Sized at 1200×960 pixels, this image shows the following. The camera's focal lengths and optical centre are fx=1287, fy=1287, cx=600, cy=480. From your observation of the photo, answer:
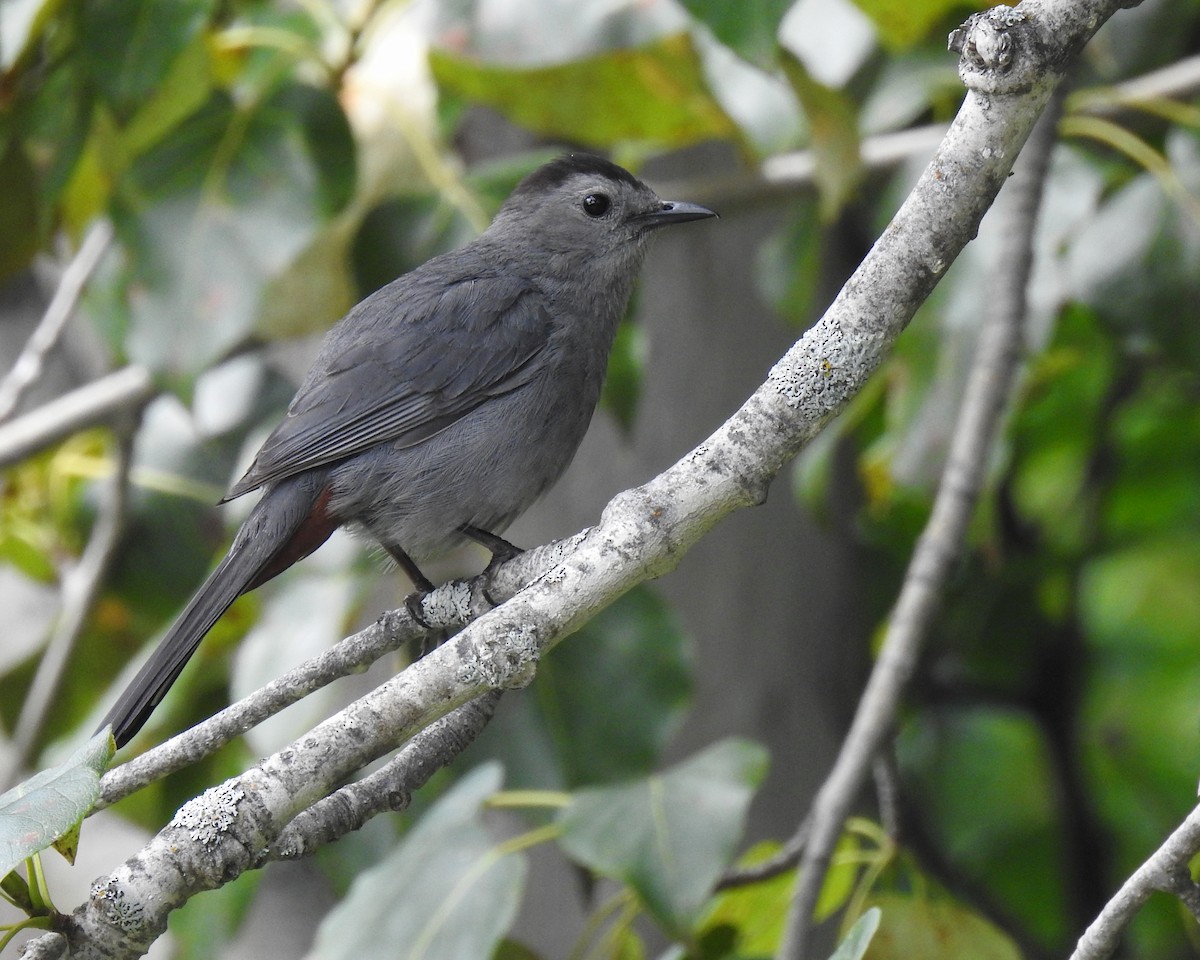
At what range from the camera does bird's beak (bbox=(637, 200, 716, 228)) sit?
3217mm

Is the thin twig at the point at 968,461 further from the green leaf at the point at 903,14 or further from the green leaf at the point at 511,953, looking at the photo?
the green leaf at the point at 511,953

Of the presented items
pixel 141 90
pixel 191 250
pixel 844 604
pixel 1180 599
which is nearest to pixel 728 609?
pixel 844 604

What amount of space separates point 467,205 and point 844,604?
1.94 m

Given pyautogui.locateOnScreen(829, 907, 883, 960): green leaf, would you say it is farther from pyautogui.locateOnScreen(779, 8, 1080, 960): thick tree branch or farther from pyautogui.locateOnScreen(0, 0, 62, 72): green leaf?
pyautogui.locateOnScreen(0, 0, 62, 72): green leaf

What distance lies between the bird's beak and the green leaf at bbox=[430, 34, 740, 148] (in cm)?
17

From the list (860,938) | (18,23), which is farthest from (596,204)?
(860,938)

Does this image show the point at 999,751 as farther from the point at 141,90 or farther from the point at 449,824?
the point at 141,90

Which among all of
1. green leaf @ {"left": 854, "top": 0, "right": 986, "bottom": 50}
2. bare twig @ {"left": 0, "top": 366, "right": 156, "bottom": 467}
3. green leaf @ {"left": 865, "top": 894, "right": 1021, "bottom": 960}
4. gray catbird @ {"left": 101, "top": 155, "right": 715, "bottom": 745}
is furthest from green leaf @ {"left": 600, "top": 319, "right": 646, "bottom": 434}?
green leaf @ {"left": 865, "top": 894, "right": 1021, "bottom": 960}

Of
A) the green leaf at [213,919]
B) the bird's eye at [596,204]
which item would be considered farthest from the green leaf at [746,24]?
the green leaf at [213,919]

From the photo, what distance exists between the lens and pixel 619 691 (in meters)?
3.03

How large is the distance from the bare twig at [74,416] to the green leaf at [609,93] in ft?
4.12

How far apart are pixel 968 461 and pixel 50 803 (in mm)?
2058

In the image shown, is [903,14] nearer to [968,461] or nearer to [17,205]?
[968,461]

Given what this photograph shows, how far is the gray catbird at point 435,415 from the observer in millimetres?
2756
